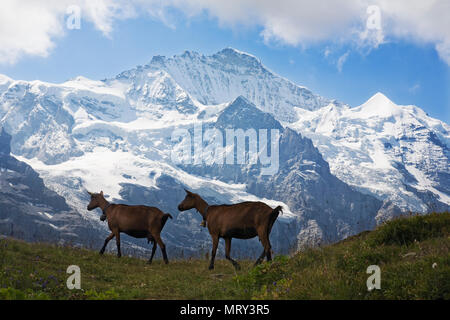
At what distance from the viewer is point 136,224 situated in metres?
23.6

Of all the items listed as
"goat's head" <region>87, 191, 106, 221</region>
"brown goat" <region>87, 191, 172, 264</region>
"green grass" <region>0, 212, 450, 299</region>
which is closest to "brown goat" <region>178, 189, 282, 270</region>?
"green grass" <region>0, 212, 450, 299</region>

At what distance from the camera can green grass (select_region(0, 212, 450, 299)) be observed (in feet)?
36.3

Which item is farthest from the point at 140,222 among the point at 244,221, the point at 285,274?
the point at 285,274

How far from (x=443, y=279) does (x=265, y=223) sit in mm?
8985

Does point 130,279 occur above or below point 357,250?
below

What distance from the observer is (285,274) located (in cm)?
1462

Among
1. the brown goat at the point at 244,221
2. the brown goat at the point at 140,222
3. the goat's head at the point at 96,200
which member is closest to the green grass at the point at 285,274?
the brown goat at the point at 244,221

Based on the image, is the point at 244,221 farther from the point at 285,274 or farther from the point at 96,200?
the point at 96,200

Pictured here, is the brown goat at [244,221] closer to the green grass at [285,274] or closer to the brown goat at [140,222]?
the green grass at [285,274]

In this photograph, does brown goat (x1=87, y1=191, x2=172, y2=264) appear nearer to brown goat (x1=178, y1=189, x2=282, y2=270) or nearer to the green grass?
the green grass
